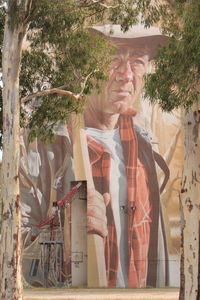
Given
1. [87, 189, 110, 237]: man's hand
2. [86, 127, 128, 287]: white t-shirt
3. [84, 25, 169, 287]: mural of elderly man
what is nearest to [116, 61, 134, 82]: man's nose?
[84, 25, 169, 287]: mural of elderly man

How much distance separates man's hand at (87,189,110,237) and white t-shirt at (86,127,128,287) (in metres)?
0.62

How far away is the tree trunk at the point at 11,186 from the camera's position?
22328 mm

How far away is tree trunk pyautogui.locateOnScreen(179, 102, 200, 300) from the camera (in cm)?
2128

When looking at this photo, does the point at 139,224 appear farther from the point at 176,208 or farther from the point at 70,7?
the point at 70,7

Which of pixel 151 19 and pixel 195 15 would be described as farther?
pixel 151 19

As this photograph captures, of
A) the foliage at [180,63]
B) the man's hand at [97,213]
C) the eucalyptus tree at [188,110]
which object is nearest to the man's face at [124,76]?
the man's hand at [97,213]

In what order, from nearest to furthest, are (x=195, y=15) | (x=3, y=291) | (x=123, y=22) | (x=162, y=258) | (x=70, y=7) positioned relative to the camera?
(x=195, y=15), (x=3, y=291), (x=70, y=7), (x=123, y=22), (x=162, y=258)

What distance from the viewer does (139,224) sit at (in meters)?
47.4

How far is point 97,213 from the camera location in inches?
1889

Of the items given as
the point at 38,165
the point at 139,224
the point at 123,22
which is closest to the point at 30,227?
the point at 38,165

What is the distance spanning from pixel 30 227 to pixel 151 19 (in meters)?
25.7

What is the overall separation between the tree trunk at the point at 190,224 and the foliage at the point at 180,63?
2.47 ft

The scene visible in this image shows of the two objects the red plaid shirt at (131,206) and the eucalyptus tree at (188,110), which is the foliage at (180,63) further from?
the red plaid shirt at (131,206)

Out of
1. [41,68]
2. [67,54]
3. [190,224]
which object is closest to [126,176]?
[41,68]
